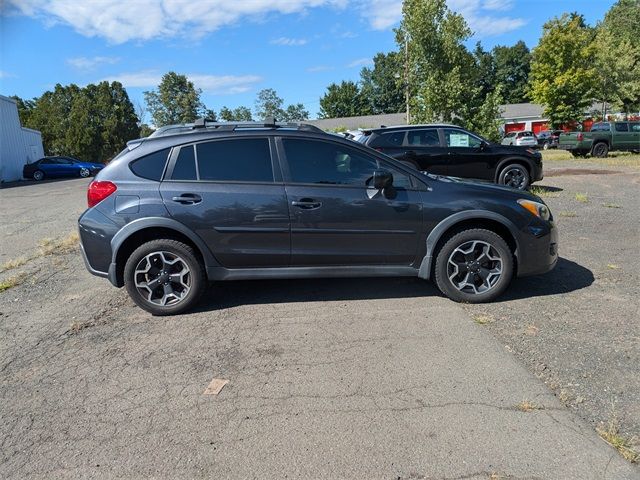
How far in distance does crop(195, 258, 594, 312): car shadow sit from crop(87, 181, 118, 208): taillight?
1417mm

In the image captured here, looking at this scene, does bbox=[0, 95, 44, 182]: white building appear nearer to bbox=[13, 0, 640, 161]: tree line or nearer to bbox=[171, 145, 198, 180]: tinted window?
bbox=[13, 0, 640, 161]: tree line

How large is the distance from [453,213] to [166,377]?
298 cm

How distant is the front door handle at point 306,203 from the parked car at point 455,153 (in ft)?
21.4

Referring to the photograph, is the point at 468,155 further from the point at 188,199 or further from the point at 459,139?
the point at 188,199

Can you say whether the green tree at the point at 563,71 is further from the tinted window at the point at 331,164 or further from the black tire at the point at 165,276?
the black tire at the point at 165,276

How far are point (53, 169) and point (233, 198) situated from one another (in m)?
30.0

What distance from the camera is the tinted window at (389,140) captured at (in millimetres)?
10781

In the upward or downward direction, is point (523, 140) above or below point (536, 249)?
above

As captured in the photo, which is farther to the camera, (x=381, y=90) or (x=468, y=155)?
(x=381, y=90)

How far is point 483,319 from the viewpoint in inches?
170

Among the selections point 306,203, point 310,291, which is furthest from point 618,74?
point 306,203

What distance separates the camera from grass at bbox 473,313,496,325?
14.0 ft

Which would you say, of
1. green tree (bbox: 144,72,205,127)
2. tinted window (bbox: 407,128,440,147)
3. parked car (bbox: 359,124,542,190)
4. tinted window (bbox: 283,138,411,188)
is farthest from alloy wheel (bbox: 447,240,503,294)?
green tree (bbox: 144,72,205,127)

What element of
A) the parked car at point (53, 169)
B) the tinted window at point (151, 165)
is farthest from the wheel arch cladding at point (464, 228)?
the parked car at point (53, 169)
